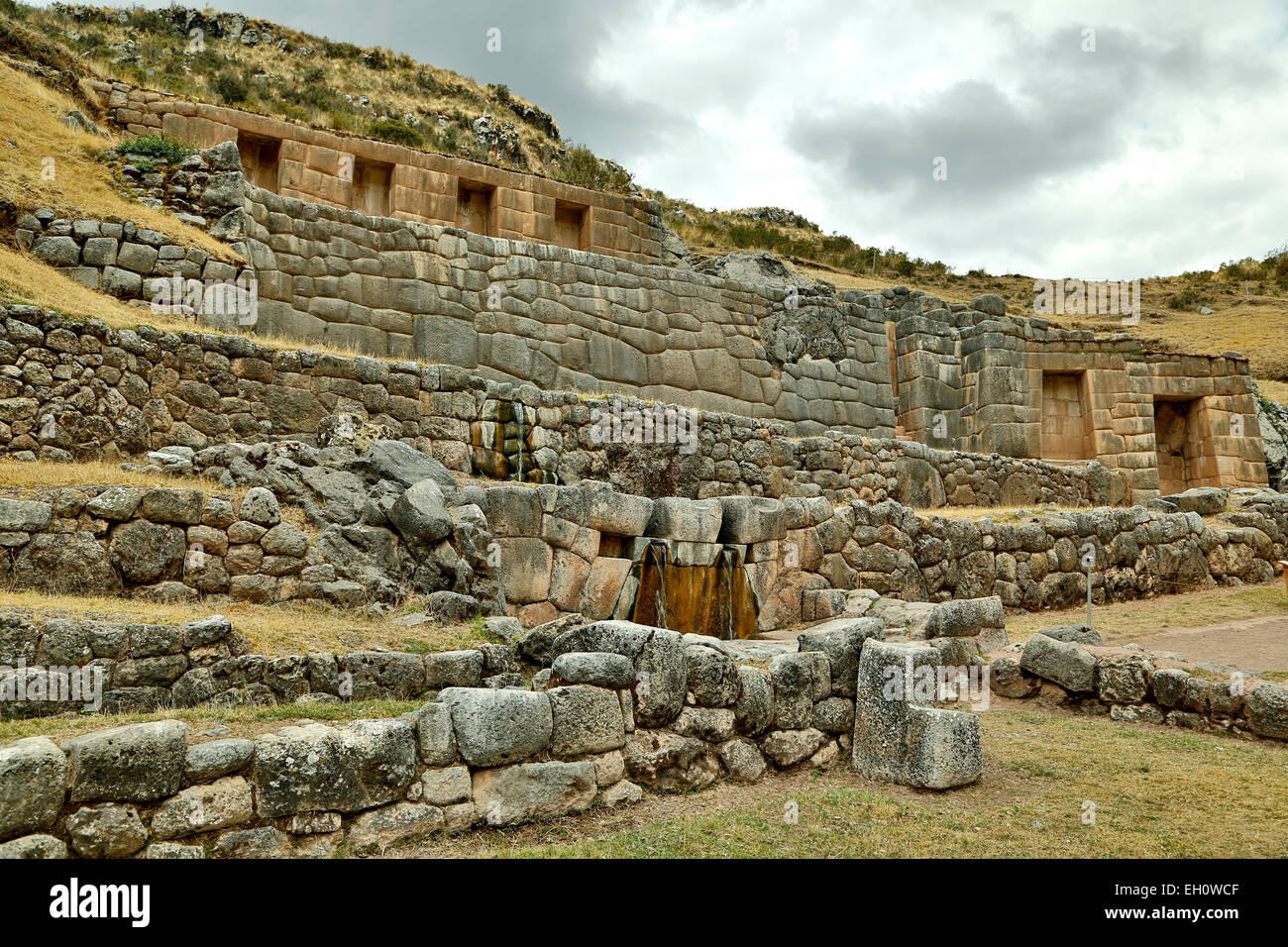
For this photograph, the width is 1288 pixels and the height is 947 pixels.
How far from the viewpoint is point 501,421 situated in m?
12.9

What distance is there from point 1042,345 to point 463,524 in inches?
672

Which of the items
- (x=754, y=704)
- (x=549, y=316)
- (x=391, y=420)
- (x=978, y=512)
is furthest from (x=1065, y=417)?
(x=754, y=704)

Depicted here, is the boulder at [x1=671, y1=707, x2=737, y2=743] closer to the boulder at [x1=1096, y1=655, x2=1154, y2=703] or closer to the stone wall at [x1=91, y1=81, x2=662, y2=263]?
the boulder at [x1=1096, y1=655, x2=1154, y2=703]

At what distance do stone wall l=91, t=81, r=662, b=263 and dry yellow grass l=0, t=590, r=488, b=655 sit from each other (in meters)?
11.7

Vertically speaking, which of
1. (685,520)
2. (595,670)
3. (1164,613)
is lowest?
(1164,613)

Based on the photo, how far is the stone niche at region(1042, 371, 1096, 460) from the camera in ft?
70.3

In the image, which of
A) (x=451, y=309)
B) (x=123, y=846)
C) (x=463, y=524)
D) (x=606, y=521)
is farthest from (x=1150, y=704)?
(x=451, y=309)

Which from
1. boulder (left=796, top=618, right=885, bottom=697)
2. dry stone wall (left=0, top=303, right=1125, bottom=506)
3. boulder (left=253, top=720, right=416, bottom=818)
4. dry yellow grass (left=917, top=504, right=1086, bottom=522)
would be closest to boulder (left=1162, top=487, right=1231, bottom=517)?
dry yellow grass (left=917, top=504, right=1086, bottom=522)

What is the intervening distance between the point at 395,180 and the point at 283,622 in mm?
12953

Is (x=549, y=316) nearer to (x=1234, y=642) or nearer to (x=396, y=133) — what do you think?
(x=1234, y=642)

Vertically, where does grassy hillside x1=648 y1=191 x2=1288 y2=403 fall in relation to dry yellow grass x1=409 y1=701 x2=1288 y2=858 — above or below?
above

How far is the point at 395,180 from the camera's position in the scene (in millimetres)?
18078

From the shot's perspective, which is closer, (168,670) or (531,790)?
(531,790)

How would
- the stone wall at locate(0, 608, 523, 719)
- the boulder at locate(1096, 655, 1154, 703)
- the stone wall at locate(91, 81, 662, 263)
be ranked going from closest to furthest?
the stone wall at locate(0, 608, 523, 719) → the boulder at locate(1096, 655, 1154, 703) → the stone wall at locate(91, 81, 662, 263)
